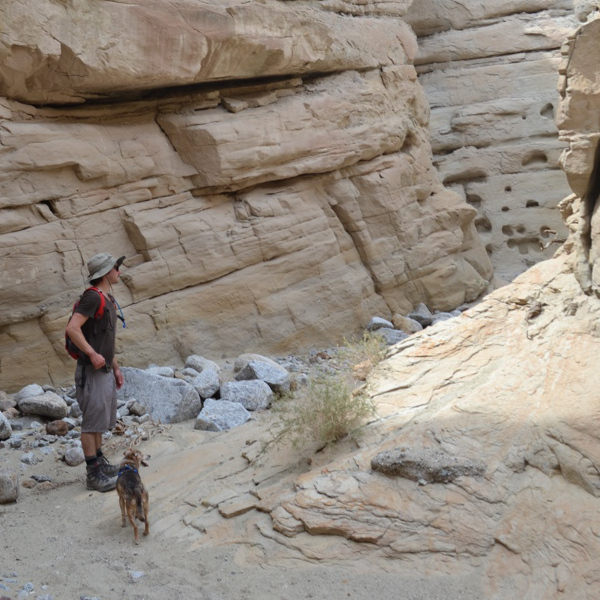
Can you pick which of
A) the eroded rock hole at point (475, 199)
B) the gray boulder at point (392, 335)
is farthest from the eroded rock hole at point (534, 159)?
the gray boulder at point (392, 335)

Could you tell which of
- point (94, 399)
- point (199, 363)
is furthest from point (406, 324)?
point (94, 399)

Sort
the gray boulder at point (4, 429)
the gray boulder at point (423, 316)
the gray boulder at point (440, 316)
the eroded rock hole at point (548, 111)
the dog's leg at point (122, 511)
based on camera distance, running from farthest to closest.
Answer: the eroded rock hole at point (548, 111) < the gray boulder at point (440, 316) < the gray boulder at point (423, 316) < the gray boulder at point (4, 429) < the dog's leg at point (122, 511)

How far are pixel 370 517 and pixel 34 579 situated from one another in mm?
1874

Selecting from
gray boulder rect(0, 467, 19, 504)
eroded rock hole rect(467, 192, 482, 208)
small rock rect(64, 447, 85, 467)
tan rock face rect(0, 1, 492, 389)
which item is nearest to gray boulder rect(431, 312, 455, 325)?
tan rock face rect(0, 1, 492, 389)

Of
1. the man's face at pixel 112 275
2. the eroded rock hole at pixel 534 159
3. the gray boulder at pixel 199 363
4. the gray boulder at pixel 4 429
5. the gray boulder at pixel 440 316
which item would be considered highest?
the man's face at pixel 112 275

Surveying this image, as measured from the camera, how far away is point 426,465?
4.46m

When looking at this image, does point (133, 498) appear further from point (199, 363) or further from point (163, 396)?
point (199, 363)

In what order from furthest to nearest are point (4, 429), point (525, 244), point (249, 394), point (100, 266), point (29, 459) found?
point (525, 244)
point (249, 394)
point (4, 429)
point (29, 459)
point (100, 266)

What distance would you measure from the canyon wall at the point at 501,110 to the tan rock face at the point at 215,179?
324 cm

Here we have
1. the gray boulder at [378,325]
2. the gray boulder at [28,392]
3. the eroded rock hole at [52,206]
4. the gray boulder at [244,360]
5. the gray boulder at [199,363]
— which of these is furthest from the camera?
the gray boulder at [378,325]

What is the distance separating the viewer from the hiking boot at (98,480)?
5.61 meters

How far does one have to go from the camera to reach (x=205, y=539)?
4559 mm

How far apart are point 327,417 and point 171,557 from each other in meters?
1.42

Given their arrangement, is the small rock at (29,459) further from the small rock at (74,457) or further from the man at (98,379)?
the man at (98,379)
